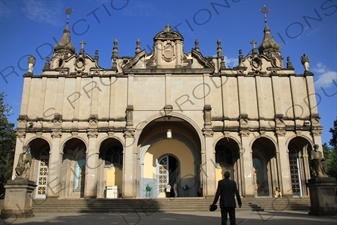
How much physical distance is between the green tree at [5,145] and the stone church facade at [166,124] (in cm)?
652

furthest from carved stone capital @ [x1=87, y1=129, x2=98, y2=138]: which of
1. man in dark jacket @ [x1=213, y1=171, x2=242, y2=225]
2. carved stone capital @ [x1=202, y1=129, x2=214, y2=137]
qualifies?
man in dark jacket @ [x1=213, y1=171, x2=242, y2=225]

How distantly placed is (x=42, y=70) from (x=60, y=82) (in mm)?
2186

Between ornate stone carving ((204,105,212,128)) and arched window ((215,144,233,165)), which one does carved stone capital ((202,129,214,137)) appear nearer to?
ornate stone carving ((204,105,212,128))

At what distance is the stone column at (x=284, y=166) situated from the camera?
25.0 m

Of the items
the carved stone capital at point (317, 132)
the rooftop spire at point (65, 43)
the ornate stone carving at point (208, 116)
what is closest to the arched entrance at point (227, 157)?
the ornate stone carving at point (208, 116)

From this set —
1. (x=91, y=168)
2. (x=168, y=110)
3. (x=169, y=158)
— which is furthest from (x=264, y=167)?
(x=91, y=168)

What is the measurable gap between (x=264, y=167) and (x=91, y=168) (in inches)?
566

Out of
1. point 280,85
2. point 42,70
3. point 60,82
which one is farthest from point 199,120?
point 42,70

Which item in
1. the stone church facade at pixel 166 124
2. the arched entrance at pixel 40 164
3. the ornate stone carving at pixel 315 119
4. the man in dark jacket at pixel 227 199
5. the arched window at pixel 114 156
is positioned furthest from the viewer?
the arched window at pixel 114 156

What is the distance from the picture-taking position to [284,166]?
25.6 meters

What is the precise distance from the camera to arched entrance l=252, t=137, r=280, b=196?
88.9ft

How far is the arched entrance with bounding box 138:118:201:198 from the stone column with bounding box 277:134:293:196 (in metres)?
6.43

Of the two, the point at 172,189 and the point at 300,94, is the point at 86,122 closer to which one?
the point at 172,189

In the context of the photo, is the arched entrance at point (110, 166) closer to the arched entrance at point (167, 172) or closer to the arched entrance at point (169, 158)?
the arched entrance at point (169, 158)
